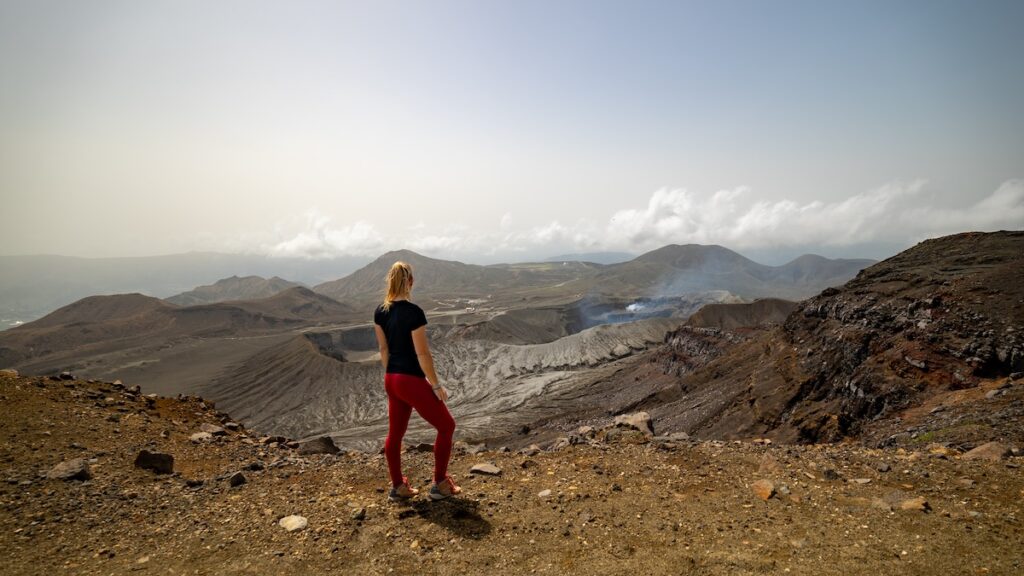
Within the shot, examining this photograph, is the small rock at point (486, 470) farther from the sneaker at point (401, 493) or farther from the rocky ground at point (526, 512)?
the sneaker at point (401, 493)

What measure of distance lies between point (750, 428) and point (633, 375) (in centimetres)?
2310

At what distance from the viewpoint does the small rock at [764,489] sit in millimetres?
5055

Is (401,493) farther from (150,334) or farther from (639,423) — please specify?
(150,334)

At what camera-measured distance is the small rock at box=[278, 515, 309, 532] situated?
465 cm

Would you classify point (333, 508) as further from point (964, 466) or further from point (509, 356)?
point (509, 356)

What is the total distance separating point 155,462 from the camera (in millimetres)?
6359

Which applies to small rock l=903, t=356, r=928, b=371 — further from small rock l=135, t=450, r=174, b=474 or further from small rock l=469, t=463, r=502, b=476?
small rock l=135, t=450, r=174, b=474

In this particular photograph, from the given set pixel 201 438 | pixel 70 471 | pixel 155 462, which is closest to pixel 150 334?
pixel 201 438

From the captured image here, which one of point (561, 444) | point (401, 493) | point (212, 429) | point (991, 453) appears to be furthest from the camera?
point (212, 429)

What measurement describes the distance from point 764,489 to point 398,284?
480 centimetres

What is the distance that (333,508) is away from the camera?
16.6 ft

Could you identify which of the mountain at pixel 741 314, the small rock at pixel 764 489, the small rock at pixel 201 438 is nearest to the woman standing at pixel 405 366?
the small rock at pixel 764 489

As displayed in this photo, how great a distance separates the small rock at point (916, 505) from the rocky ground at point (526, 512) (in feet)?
0.06

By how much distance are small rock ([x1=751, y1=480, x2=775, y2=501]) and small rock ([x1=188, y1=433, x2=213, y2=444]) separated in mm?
9067
